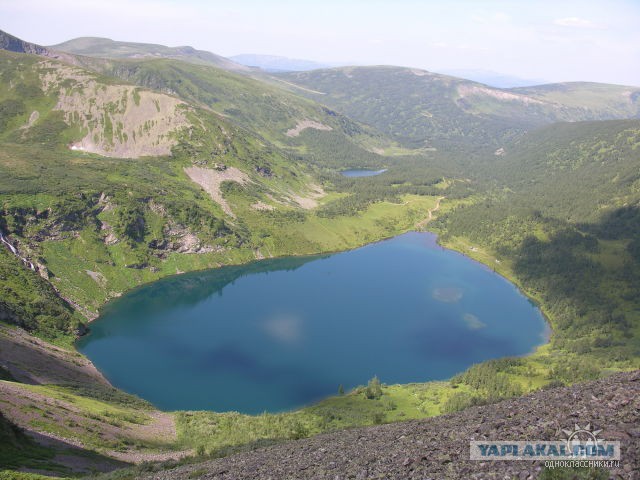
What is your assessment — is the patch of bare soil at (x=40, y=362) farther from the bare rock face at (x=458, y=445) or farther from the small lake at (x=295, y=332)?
the bare rock face at (x=458, y=445)

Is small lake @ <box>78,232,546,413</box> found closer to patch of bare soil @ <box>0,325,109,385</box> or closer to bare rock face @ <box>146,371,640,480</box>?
patch of bare soil @ <box>0,325,109,385</box>

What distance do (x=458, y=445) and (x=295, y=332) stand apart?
95.7m

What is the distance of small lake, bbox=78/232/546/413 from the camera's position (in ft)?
336

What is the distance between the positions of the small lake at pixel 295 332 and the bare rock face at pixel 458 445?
5126 cm

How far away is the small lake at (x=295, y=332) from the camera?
10238cm

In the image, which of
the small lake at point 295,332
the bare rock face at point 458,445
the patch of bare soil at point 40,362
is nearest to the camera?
the bare rock face at point 458,445

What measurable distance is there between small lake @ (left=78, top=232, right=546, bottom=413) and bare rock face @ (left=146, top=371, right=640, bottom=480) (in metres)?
51.3

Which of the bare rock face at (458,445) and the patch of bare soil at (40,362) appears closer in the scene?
the bare rock face at (458,445)

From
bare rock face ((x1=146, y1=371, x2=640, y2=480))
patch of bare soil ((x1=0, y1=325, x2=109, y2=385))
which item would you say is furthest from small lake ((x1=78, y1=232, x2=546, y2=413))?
bare rock face ((x1=146, y1=371, x2=640, y2=480))

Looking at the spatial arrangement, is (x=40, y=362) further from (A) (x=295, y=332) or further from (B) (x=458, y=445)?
(B) (x=458, y=445)

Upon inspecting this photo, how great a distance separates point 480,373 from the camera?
10181cm

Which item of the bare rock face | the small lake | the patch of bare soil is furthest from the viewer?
the small lake

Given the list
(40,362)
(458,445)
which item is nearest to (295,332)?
(40,362)

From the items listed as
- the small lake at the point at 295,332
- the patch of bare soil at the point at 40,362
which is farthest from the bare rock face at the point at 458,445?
the patch of bare soil at the point at 40,362
